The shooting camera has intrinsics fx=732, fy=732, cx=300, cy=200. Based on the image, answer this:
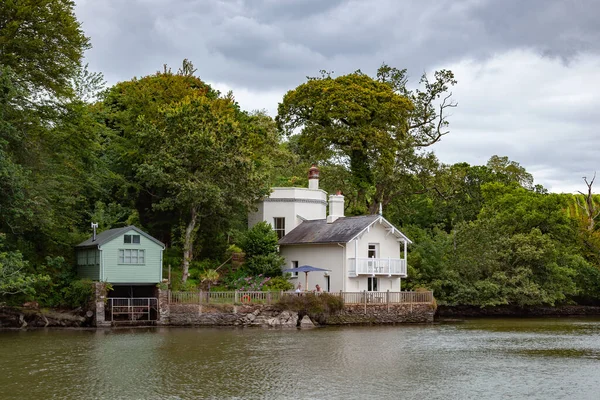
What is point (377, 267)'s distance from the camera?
47.2 metres

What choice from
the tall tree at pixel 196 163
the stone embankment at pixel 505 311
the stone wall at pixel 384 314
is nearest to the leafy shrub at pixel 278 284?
the stone wall at pixel 384 314

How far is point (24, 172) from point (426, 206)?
41.3m

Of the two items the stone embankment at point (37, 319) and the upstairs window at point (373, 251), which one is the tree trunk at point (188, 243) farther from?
the upstairs window at point (373, 251)

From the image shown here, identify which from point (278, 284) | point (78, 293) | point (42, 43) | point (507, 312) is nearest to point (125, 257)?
point (78, 293)

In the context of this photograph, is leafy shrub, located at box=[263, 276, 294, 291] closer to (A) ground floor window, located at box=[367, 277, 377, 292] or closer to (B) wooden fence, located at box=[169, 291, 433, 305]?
(B) wooden fence, located at box=[169, 291, 433, 305]

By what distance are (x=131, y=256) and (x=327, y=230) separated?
13745 mm

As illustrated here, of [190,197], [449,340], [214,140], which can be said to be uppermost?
[214,140]

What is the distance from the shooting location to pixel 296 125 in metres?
57.2

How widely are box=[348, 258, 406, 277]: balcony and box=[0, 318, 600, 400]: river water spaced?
7.35 meters

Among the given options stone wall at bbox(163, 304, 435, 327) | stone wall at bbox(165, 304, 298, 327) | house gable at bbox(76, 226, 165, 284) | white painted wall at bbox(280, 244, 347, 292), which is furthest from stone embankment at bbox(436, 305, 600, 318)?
house gable at bbox(76, 226, 165, 284)

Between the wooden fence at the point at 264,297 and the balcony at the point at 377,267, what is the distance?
185cm

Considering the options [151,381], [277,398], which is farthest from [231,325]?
[277,398]

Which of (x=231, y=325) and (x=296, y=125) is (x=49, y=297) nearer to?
(x=231, y=325)

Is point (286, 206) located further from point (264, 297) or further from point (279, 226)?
point (264, 297)
